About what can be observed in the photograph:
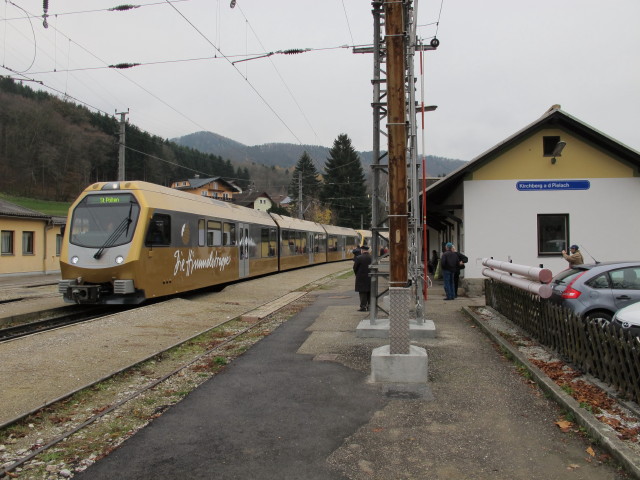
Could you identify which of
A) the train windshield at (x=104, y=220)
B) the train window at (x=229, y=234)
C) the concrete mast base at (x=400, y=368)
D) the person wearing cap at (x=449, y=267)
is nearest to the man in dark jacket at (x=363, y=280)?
the person wearing cap at (x=449, y=267)

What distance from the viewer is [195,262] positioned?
630 inches

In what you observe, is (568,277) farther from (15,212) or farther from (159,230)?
(15,212)

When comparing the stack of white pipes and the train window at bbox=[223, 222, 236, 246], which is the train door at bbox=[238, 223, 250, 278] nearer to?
the train window at bbox=[223, 222, 236, 246]

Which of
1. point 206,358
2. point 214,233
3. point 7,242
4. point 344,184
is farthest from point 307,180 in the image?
point 206,358

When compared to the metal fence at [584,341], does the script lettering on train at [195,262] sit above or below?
above

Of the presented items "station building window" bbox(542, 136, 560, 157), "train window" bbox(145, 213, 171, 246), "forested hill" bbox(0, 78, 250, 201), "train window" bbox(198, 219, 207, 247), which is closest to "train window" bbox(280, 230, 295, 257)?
"train window" bbox(198, 219, 207, 247)

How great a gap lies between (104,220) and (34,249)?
61.7 ft

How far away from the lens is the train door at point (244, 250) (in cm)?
2072

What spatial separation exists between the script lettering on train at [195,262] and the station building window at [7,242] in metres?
14.7

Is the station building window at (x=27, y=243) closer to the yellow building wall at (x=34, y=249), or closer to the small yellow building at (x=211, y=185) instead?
the yellow building wall at (x=34, y=249)

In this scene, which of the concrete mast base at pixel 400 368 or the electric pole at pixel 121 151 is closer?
the concrete mast base at pixel 400 368

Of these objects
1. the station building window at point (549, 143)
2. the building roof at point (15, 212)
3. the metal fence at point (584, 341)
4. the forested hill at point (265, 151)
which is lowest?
the metal fence at point (584, 341)

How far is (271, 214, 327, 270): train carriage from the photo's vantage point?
1128 inches

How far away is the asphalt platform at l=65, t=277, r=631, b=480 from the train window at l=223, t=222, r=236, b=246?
440 inches
